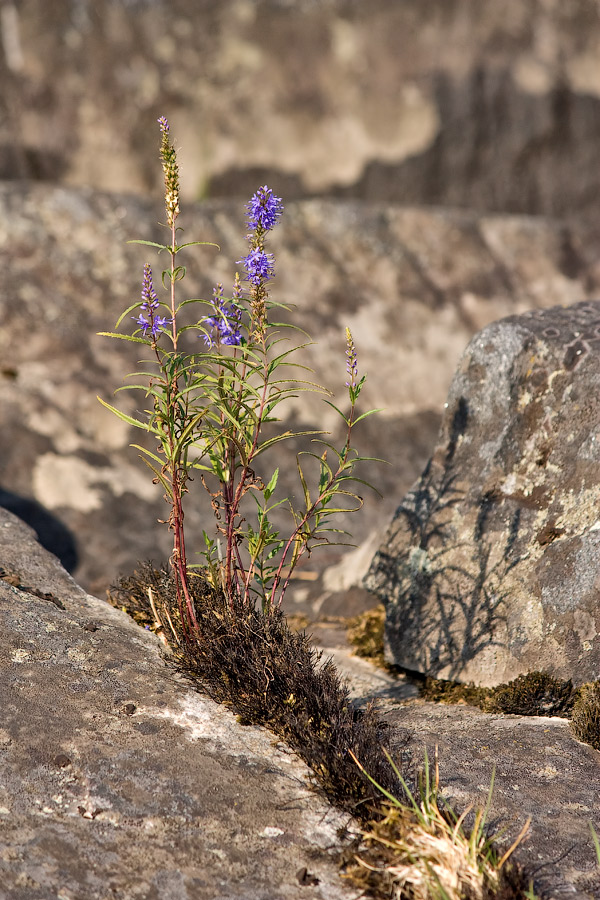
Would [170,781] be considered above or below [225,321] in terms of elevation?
below

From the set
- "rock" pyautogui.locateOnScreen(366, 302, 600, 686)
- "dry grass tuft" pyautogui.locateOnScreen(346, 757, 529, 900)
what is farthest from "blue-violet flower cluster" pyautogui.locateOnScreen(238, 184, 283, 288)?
"dry grass tuft" pyautogui.locateOnScreen(346, 757, 529, 900)

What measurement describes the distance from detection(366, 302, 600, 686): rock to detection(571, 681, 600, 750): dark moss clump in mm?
155

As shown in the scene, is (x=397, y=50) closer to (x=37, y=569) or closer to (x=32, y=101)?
(x=32, y=101)

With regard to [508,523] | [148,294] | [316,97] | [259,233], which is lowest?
[508,523]

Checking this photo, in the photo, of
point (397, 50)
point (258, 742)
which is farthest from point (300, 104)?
point (258, 742)

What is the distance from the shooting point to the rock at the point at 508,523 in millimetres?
3805

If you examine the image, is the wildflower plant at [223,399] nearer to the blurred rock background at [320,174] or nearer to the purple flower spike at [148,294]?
the purple flower spike at [148,294]

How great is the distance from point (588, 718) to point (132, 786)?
1790 mm

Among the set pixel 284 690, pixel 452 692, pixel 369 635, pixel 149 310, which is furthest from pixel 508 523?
pixel 149 310

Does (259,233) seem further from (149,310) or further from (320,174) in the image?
(320,174)

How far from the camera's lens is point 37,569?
12.6 ft

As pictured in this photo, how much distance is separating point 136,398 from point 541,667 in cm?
519

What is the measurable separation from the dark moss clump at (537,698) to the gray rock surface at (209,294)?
235 centimetres

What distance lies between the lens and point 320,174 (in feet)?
30.2
